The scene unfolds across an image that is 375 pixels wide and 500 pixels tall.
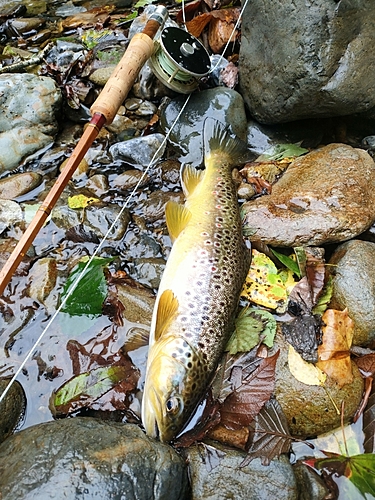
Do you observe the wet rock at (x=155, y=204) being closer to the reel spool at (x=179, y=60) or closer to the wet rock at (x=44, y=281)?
the wet rock at (x=44, y=281)

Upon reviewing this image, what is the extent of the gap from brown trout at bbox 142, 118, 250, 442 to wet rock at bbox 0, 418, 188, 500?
27cm

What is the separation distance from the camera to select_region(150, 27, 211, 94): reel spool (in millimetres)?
4078

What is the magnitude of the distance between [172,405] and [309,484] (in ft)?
2.81

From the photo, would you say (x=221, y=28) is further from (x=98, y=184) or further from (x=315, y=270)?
(x=315, y=270)

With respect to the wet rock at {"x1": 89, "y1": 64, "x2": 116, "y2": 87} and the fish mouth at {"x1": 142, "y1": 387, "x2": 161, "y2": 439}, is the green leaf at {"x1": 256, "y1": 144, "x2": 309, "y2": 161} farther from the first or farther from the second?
the fish mouth at {"x1": 142, "y1": 387, "x2": 161, "y2": 439}

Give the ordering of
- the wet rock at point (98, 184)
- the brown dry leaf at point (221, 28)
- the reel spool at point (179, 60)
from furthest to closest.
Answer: the brown dry leaf at point (221, 28) < the wet rock at point (98, 184) < the reel spool at point (179, 60)

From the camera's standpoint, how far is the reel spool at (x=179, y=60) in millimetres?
4078

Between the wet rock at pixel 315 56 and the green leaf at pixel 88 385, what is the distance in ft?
8.82

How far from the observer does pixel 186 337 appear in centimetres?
288

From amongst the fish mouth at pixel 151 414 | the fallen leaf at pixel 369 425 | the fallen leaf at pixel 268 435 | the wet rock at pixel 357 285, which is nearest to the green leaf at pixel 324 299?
the wet rock at pixel 357 285

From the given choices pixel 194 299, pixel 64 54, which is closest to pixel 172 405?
pixel 194 299

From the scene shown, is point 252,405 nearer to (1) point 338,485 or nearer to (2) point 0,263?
(1) point 338,485

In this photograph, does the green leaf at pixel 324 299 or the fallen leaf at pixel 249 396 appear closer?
the fallen leaf at pixel 249 396

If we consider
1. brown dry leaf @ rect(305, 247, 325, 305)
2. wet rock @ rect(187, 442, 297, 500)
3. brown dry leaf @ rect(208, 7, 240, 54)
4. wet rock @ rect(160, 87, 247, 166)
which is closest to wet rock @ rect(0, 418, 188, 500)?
wet rock @ rect(187, 442, 297, 500)
